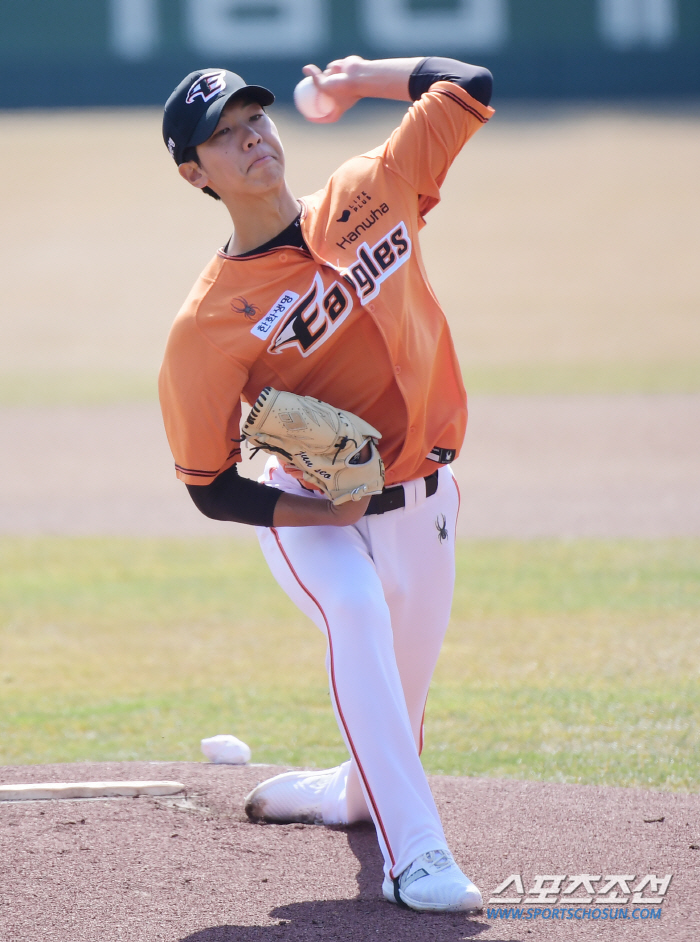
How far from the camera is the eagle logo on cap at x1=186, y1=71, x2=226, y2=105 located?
2.97m

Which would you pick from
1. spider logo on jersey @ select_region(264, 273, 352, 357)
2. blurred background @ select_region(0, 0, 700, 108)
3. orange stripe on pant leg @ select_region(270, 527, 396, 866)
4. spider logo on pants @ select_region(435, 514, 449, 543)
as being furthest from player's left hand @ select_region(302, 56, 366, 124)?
blurred background @ select_region(0, 0, 700, 108)

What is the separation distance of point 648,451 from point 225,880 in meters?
8.46

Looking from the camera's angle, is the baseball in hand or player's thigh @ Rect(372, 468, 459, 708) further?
the baseball in hand

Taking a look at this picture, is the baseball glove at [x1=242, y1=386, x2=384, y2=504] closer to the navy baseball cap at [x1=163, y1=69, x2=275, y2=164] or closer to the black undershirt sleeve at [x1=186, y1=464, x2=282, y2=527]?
the black undershirt sleeve at [x1=186, y1=464, x2=282, y2=527]

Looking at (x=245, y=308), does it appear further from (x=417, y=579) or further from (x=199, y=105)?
(x=417, y=579)

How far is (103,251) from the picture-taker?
21531mm

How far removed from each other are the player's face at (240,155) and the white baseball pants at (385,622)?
32.2 inches

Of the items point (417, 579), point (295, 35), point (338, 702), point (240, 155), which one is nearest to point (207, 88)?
point (240, 155)

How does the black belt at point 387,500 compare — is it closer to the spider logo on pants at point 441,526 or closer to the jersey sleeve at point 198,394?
the spider logo on pants at point 441,526

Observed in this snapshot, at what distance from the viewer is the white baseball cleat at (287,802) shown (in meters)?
3.60

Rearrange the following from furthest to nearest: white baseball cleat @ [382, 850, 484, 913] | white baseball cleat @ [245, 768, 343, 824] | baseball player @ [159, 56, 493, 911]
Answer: white baseball cleat @ [245, 768, 343, 824]
baseball player @ [159, 56, 493, 911]
white baseball cleat @ [382, 850, 484, 913]

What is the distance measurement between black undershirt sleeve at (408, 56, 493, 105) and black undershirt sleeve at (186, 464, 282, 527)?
1260 millimetres

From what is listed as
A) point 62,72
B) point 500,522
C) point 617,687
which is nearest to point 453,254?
point 62,72

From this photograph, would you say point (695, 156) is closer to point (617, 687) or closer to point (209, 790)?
point (617, 687)
